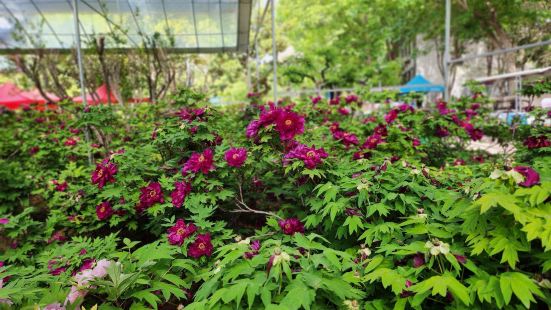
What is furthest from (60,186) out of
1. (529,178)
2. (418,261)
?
(529,178)

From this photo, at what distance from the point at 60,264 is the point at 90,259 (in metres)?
0.16

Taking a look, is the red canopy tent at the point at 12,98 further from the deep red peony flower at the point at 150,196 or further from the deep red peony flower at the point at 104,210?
the deep red peony flower at the point at 150,196

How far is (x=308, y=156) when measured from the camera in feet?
7.20

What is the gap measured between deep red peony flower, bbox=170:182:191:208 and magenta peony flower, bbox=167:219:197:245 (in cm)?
21

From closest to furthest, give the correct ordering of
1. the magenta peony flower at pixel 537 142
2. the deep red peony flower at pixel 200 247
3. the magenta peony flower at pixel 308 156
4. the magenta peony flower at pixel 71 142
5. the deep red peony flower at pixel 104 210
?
1. the deep red peony flower at pixel 200 247
2. the magenta peony flower at pixel 308 156
3. the deep red peony flower at pixel 104 210
4. the magenta peony flower at pixel 537 142
5. the magenta peony flower at pixel 71 142

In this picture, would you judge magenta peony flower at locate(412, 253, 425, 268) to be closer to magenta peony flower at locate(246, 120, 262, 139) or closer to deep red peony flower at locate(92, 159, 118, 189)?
magenta peony flower at locate(246, 120, 262, 139)

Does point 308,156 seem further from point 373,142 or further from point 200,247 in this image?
point 373,142

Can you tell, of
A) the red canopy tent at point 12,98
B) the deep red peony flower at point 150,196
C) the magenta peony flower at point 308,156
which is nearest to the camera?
the magenta peony flower at point 308,156

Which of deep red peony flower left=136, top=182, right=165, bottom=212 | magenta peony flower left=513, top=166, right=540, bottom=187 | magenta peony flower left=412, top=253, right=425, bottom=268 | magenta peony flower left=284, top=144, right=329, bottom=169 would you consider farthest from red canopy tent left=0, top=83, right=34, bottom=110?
magenta peony flower left=513, top=166, right=540, bottom=187

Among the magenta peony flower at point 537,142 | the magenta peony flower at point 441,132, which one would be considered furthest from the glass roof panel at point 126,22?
the magenta peony flower at point 537,142

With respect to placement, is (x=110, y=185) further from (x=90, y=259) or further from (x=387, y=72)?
(x=387, y=72)

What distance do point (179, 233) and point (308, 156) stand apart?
Answer: 3.05ft

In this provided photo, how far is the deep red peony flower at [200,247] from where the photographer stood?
2.07 m

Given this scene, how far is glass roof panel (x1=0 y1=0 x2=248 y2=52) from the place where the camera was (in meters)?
7.85
